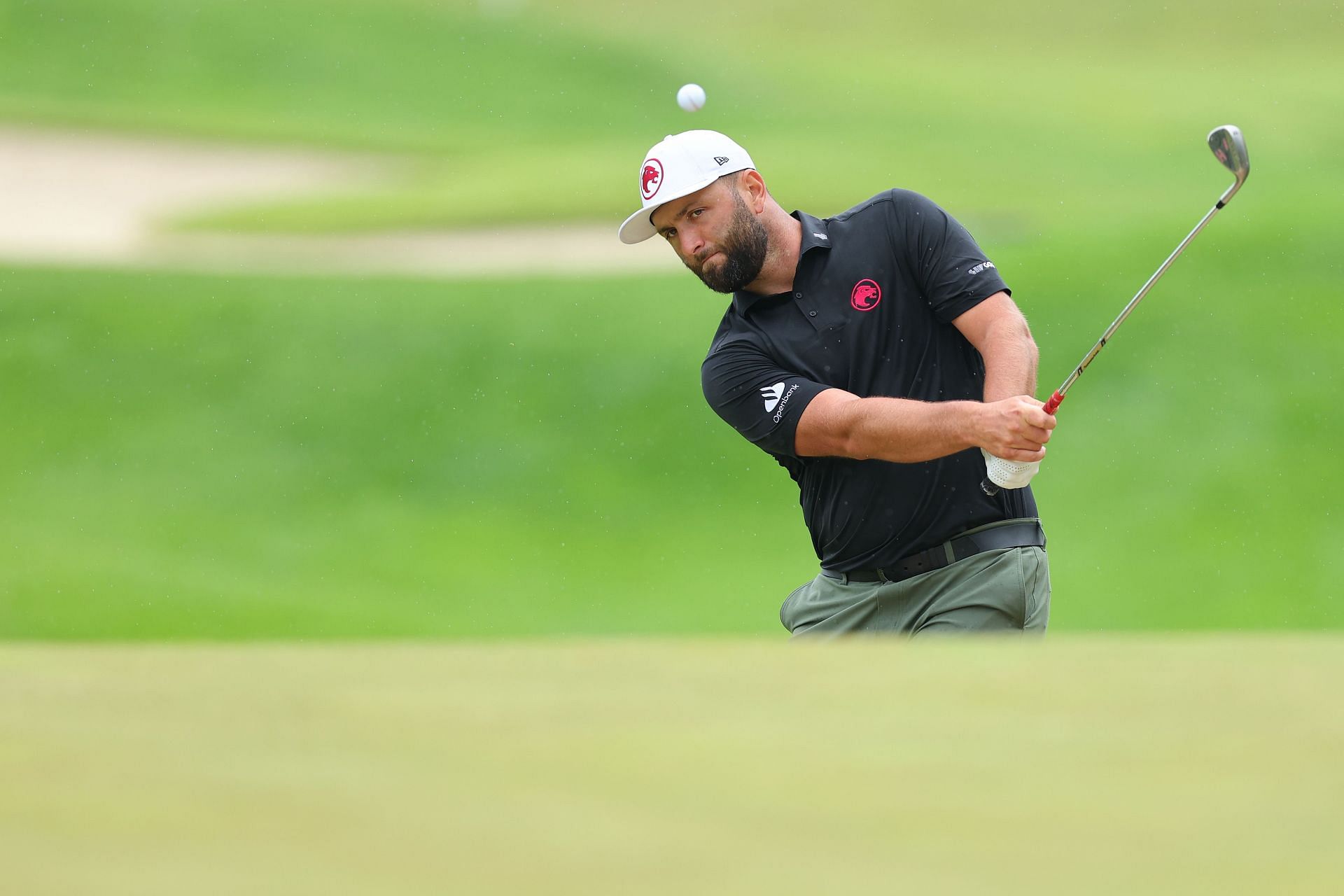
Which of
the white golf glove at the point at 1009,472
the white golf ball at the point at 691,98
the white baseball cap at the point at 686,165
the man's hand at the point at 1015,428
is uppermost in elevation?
the white golf ball at the point at 691,98

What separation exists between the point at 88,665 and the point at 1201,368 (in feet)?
26.0

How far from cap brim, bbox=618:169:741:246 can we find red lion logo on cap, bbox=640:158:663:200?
1.2 inches

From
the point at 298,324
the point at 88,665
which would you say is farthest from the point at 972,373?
the point at 298,324

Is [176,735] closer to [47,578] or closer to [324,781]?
[324,781]

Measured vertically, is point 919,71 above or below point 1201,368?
above

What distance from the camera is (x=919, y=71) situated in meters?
22.2

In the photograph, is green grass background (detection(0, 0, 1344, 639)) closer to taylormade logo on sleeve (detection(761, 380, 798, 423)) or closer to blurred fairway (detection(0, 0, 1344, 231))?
blurred fairway (detection(0, 0, 1344, 231))

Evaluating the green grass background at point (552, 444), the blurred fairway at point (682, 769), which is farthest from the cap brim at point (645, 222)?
the green grass background at point (552, 444)

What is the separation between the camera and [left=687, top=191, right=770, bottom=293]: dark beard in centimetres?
357

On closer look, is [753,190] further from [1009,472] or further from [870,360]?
[1009,472]

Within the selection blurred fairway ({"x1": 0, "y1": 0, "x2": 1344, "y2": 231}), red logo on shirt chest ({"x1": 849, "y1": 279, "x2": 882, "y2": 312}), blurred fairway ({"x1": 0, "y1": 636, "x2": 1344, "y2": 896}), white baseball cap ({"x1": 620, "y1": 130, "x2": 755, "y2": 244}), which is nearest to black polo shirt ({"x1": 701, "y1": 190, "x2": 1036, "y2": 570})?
red logo on shirt chest ({"x1": 849, "y1": 279, "x2": 882, "y2": 312})

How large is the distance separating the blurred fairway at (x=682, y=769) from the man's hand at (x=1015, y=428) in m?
1.46

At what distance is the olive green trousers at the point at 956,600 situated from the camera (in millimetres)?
→ 3480

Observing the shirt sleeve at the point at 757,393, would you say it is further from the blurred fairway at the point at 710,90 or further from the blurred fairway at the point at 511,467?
the blurred fairway at the point at 710,90
